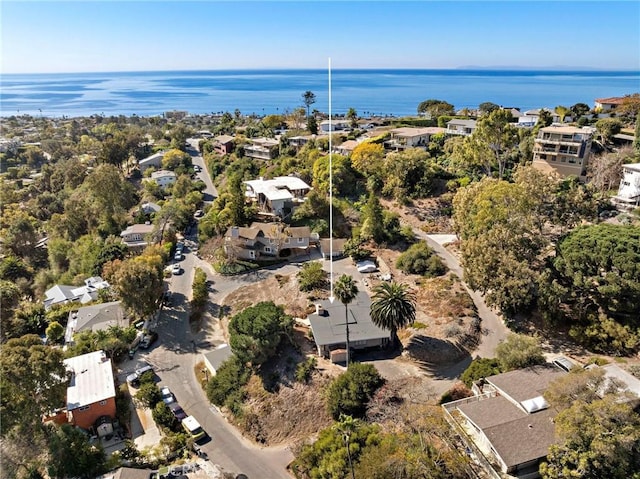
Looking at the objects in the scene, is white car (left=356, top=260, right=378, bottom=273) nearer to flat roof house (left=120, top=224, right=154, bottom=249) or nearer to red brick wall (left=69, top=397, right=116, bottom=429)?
red brick wall (left=69, top=397, right=116, bottom=429)

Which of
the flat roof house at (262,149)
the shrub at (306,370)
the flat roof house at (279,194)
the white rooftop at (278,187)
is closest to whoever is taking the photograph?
the shrub at (306,370)

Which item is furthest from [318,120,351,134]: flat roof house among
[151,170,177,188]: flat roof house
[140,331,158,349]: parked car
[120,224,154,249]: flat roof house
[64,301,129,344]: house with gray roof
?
[140,331,158,349]: parked car

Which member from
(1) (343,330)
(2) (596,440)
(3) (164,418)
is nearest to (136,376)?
(3) (164,418)

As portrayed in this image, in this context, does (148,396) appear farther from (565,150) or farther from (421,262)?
(565,150)

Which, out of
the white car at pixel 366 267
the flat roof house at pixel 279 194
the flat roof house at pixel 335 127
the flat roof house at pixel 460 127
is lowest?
the white car at pixel 366 267

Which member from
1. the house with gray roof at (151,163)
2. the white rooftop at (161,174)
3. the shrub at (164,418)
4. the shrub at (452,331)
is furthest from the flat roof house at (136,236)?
the shrub at (452,331)

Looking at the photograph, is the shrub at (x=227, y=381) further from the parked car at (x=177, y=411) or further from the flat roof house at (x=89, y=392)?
the flat roof house at (x=89, y=392)

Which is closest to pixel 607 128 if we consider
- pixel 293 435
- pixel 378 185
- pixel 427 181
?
pixel 427 181

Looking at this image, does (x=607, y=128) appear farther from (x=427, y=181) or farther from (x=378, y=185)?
(x=378, y=185)
